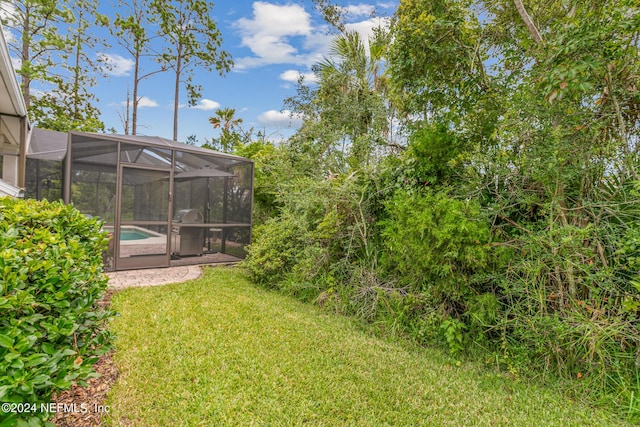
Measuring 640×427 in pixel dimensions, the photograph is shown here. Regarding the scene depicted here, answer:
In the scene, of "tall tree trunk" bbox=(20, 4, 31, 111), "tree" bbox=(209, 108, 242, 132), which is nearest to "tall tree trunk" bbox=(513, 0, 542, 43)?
"tree" bbox=(209, 108, 242, 132)

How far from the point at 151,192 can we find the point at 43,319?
19.0 ft

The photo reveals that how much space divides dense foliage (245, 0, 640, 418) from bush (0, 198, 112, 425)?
3162 millimetres

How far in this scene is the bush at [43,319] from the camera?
1.23 meters

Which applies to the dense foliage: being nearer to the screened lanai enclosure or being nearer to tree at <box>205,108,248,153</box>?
the screened lanai enclosure

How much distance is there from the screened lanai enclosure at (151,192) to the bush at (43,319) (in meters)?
4.39

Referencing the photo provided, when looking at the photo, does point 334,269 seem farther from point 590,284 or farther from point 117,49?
point 117,49

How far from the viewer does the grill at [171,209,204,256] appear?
7.15 meters

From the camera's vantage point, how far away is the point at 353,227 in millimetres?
4879

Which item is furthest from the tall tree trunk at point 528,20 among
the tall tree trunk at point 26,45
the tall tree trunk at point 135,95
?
the tall tree trunk at point 135,95

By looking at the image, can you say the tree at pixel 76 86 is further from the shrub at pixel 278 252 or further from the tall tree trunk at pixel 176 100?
the shrub at pixel 278 252

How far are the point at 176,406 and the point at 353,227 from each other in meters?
3.33

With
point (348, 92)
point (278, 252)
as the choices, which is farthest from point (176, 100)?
point (278, 252)

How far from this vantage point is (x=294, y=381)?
2.65m

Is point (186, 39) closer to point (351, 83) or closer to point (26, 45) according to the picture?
point (26, 45)
